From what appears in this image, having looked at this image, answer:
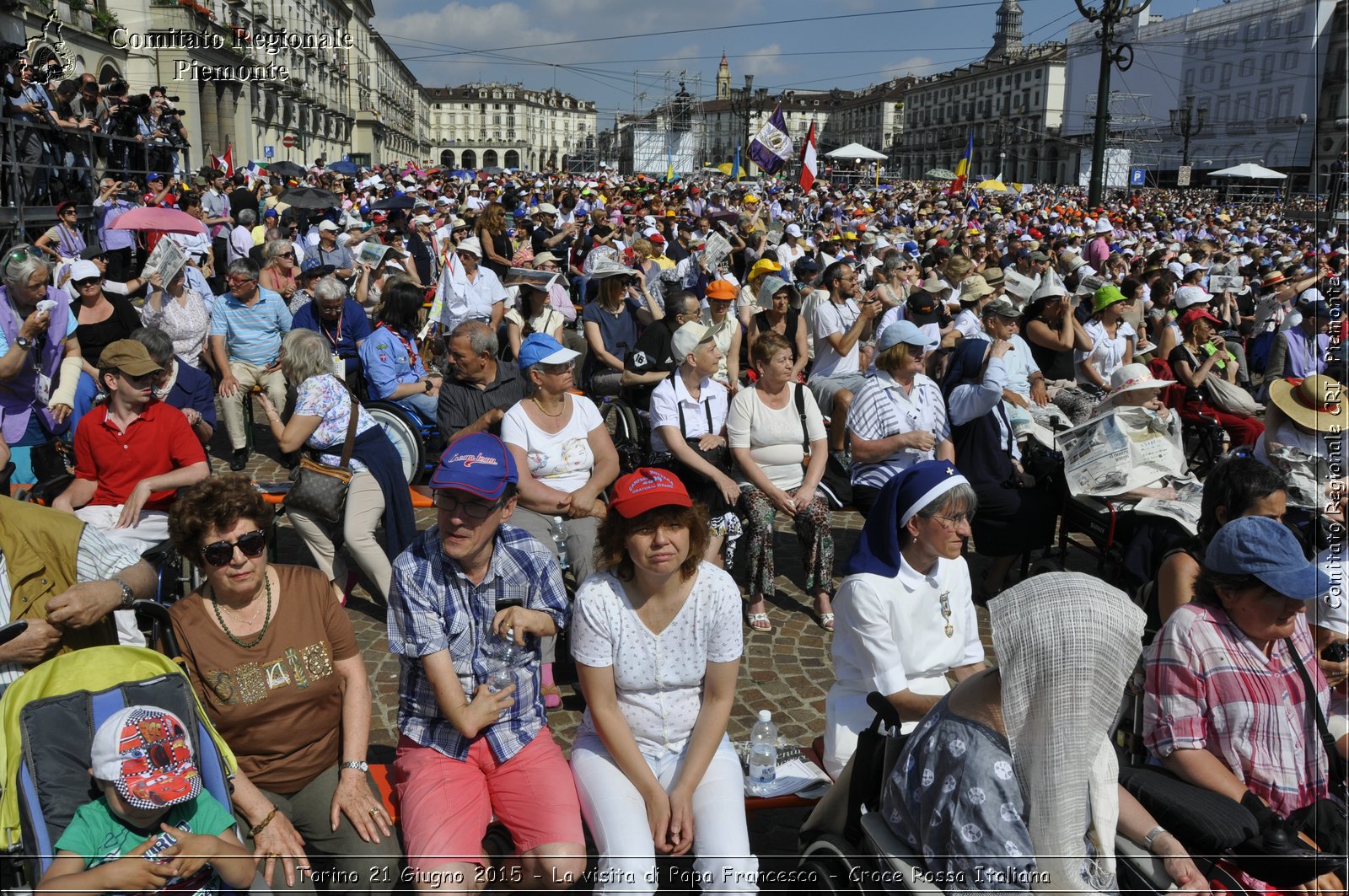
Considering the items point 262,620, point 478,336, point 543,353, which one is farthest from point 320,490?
point 262,620

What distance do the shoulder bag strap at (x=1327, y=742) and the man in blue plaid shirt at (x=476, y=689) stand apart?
249 centimetres

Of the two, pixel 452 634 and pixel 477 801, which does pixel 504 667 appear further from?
pixel 477 801

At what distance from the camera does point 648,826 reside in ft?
9.42

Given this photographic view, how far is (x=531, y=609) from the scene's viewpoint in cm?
324

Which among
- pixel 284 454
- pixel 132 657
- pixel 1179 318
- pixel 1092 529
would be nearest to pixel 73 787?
pixel 132 657

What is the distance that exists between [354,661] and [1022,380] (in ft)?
17.8

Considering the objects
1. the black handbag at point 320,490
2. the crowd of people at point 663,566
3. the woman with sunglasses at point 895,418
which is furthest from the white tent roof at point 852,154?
the black handbag at point 320,490

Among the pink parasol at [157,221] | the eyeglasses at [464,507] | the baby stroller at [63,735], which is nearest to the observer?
Result: the baby stroller at [63,735]

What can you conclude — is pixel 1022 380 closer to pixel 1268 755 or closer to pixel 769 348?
pixel 769 348

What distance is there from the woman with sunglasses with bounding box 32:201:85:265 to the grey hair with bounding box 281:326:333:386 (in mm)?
6372

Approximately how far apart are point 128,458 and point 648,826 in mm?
3279

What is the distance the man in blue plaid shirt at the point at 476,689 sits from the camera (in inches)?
114

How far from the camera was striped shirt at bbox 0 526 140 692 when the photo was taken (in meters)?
3.05

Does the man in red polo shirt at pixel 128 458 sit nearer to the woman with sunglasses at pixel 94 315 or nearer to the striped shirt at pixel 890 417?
the woman with sunglasses at pixel 94 315
